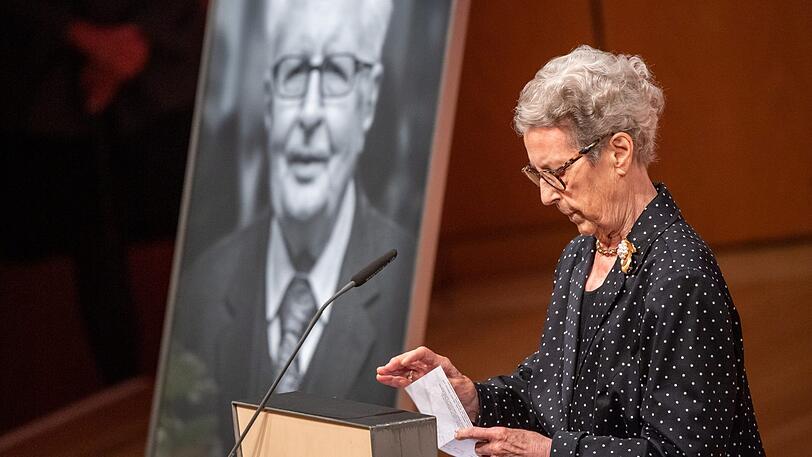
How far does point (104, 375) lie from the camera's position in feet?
17.8

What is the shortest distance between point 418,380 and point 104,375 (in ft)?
12.9

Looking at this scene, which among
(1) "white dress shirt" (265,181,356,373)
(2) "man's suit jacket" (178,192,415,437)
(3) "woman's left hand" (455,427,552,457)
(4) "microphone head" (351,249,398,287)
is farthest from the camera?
(1) "white dress shirt" (265,181,356,373)

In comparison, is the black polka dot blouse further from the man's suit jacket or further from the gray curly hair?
the man's suit jacket

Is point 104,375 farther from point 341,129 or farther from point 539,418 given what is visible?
point 539,418

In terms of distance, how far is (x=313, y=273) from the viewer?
3.10 meters

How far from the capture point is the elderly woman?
5.08ft

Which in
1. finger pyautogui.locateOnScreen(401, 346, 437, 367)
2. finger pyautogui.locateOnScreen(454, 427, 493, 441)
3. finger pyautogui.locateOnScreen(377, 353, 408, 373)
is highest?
finger pyautogui.locateOnScreen(401, 346, 437, 367)

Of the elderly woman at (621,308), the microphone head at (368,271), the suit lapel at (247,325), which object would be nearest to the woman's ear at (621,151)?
the elderly woman at (621,308)

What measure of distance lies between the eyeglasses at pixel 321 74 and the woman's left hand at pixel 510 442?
1.58 m

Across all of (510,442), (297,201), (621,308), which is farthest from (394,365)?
(297,201)

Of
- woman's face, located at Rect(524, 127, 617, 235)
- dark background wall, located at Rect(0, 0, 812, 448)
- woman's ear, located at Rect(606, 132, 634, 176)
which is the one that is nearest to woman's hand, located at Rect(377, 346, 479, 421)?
woman's face, located at Rect(524, 127, 617, 235)

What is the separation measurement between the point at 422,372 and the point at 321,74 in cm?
146

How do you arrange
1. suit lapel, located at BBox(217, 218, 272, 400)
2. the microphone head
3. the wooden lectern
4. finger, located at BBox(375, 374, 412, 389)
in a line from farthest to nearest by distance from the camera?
suit lapel, located at BBox(217, 218, 272, 400), finger, located at BBox(375, 374, 412, 389), the microphone head, the wooden lectern

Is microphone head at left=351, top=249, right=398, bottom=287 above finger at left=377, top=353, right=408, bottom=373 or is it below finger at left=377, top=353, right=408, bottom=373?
above
